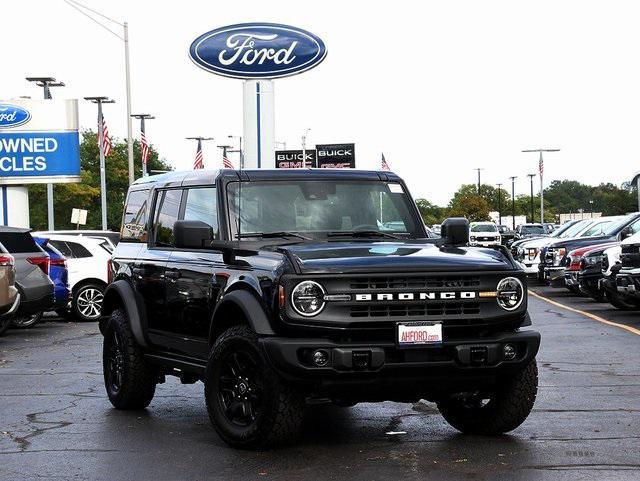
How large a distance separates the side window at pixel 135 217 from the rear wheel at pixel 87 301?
12.6 metres

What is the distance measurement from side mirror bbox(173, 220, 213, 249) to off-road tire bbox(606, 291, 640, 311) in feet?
49.6

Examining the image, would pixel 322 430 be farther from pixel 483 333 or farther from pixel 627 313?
pixel 627 313

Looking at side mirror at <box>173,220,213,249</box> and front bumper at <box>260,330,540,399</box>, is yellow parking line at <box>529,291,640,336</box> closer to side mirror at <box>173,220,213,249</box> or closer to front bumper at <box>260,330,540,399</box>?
front bumper at <box>260,330,540,399</box>

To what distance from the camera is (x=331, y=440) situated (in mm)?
8859

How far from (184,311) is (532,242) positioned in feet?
83.0

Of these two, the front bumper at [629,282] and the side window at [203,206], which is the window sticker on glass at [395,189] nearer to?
the side window at [203,206]

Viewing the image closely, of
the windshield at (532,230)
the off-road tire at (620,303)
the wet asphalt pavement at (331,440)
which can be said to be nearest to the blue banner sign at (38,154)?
the off-road tire at (620,303)

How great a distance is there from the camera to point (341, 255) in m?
8.28

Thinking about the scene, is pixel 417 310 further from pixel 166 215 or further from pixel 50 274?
pixel 50 274

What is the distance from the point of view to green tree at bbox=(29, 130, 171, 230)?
102 meters

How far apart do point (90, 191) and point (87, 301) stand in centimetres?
7969

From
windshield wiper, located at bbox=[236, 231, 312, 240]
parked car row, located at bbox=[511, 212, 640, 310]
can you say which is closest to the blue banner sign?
parked car row, located at bbox=[511, 212, 640, 310]

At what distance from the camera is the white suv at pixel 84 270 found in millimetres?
23828

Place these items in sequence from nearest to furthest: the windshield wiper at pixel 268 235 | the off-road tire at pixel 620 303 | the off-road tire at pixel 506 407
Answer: the off-road tire at pixel 506 407 < the windshield wiper at pixel 268 235 < the off-road tire at pixel 620 303
